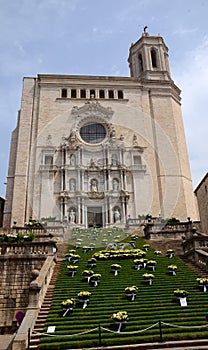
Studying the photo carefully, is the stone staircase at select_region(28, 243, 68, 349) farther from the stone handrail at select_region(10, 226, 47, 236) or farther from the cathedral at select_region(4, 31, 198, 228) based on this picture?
the cathedral at select_region(4, 31, 198, 228)

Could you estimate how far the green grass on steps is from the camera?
8203 millimetres

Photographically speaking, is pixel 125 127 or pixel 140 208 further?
pixel 125 127

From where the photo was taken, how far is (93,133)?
36.8 metres

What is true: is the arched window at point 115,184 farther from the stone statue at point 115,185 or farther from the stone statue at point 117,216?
the stone statue at point 117,216

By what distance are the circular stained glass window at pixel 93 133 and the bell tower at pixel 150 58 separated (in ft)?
37.9

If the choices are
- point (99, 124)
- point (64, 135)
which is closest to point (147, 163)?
point (99, 124)

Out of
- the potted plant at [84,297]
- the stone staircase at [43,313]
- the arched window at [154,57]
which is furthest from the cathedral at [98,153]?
the potted plant at [84,297]

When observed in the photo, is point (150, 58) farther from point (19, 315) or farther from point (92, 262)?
point (19, 315)

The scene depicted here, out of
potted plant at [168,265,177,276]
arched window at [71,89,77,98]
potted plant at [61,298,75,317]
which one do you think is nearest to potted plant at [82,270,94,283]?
potted plant at [61,298,75,317]

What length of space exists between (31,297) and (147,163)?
87.8 ft

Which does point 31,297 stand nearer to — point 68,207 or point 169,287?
point 169,287

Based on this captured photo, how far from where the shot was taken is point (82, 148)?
113 ft

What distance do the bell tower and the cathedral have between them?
1.70 feet

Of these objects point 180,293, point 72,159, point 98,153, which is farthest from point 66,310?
point 98,153
